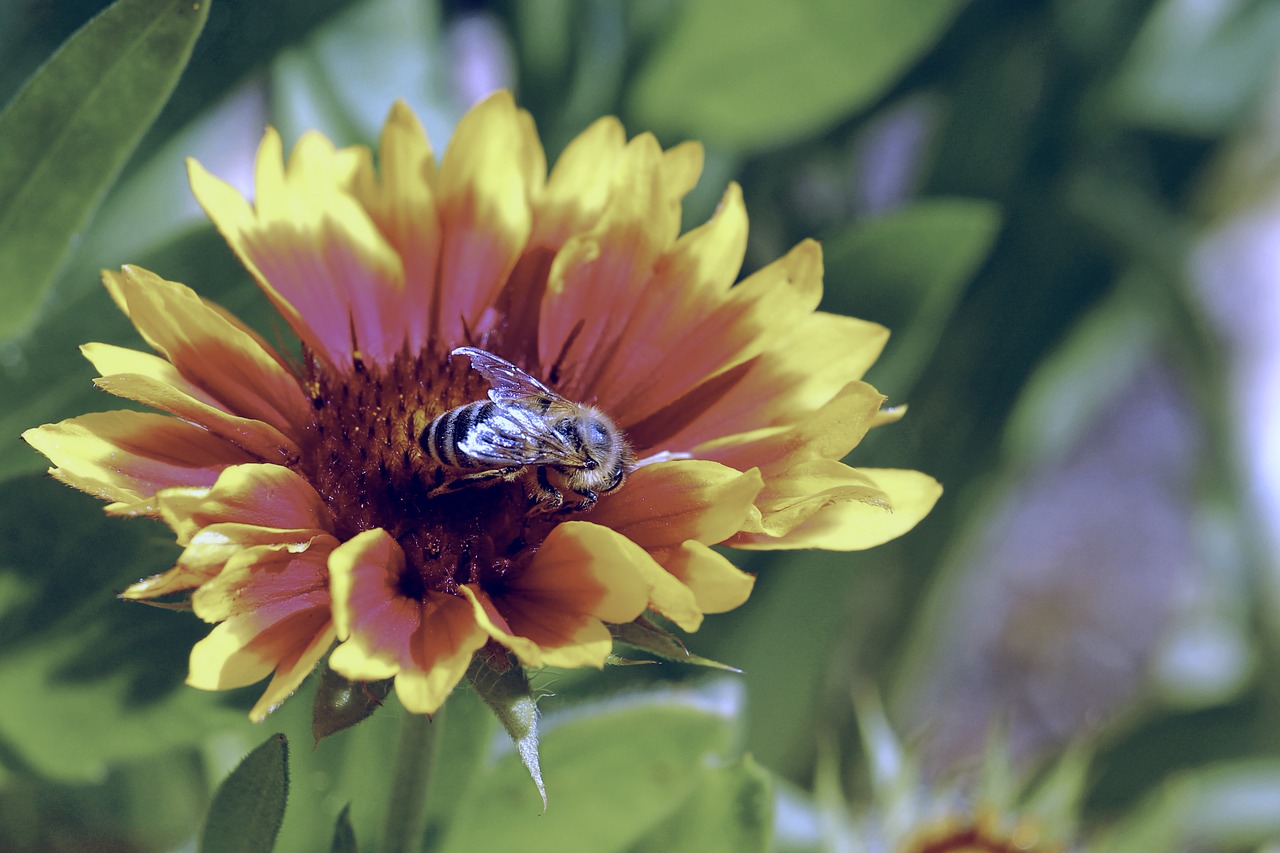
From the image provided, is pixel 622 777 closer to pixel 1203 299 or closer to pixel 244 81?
pixel 244 81

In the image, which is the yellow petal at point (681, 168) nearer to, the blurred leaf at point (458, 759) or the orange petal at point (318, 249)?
the orange petal at point (318, 249)

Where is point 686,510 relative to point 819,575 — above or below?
above

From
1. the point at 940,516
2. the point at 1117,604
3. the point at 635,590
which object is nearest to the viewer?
the point at 635,590

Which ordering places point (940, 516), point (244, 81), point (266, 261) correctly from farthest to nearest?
point (940, 516), point (244, 81), point (266, 261)

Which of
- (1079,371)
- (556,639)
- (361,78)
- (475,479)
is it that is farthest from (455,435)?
(1079,371)

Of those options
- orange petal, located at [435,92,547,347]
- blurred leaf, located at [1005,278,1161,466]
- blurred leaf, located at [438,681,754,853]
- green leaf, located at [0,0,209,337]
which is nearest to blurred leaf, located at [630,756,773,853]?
blurred leaf, located at [438,681,754,853]

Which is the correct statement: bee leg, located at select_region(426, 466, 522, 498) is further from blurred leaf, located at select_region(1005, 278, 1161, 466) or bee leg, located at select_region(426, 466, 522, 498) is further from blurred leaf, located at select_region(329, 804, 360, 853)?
blurred leaf, located at select_region(1005, 278, 1161, 466)

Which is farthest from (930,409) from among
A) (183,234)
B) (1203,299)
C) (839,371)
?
(183,234)
